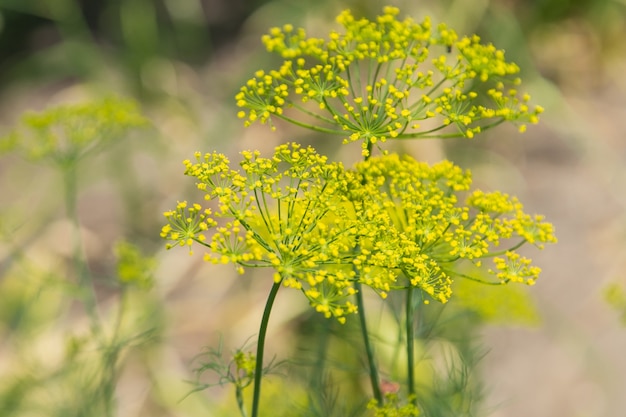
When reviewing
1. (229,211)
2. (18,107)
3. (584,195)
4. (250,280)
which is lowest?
(229,211)

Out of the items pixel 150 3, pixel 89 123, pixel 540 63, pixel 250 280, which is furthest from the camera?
pixel 150 3

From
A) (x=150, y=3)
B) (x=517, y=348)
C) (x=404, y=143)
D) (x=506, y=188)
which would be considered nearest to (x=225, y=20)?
(x=150, y=3)

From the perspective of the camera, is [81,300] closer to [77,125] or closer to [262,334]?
[77,125]

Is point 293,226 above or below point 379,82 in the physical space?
below

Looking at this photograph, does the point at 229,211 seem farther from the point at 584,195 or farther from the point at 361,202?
the point at 584,195

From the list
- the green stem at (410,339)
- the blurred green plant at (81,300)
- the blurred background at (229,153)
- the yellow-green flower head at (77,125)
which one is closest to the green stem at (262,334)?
the green stem at (410,339)

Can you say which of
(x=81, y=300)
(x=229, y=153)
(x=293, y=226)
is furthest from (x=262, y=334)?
(x=229, y=153)

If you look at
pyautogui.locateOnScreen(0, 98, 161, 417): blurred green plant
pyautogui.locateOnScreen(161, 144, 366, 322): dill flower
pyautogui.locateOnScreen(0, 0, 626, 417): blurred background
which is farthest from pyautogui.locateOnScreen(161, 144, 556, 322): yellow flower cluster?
pyautogui.locateOnScreen(0, 0, 626, 417): blurred background
